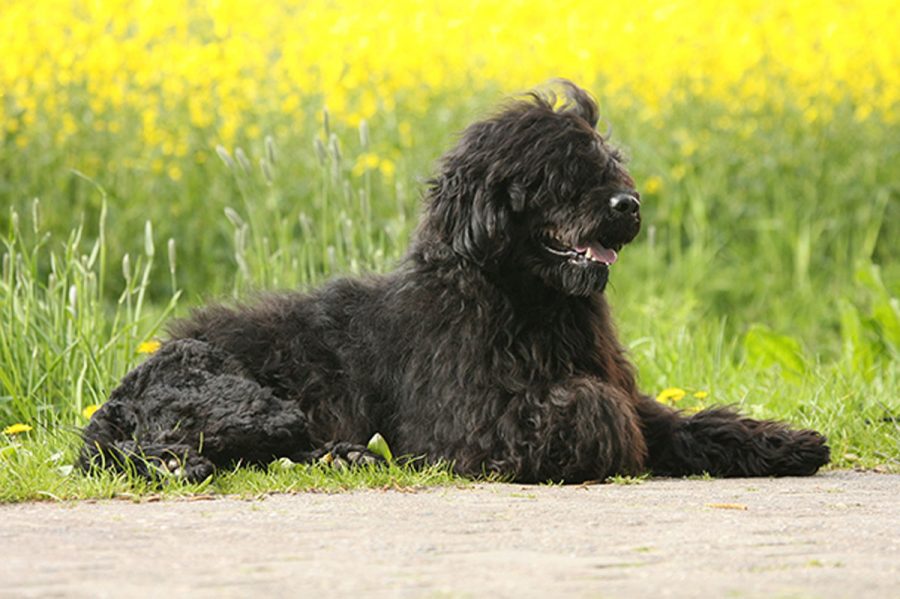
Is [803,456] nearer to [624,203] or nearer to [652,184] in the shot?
[624,203]

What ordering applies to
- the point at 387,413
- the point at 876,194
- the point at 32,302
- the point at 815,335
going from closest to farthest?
the point at 387,413 < the point at 32,302 < the point at 815,335 < the point at 876,194

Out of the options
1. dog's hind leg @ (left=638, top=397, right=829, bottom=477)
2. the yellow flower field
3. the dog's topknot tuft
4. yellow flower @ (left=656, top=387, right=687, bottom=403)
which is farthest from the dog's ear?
the yellow flower field

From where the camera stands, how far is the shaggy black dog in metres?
4.92

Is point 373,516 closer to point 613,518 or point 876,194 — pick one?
point 613,518

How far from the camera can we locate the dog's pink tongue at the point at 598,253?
193 inches

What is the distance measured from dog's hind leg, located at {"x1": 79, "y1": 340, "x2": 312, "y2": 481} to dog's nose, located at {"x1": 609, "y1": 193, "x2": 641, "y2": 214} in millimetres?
1299

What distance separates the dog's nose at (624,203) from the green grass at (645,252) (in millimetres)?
1571

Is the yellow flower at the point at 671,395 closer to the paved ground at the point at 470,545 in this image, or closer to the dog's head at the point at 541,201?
the dog's head at the point at 541,201

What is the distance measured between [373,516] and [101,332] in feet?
9.52

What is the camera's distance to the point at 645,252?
9.77m

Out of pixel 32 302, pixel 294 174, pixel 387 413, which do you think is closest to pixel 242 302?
pixel 387 413

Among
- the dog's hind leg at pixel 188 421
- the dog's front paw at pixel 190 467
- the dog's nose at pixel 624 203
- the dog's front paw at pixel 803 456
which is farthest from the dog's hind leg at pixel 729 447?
the dog's front paw at pixel 190 467

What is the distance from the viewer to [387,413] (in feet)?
17.4

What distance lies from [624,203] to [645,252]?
4.96 meters
